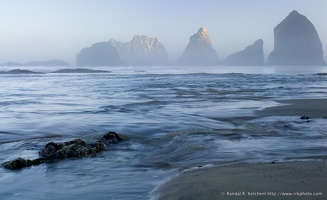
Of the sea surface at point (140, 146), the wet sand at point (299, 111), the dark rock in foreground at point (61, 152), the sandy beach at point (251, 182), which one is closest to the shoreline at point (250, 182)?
the sandy beach at point (251, 182)

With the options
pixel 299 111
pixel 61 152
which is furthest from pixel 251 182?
pixel 299 111

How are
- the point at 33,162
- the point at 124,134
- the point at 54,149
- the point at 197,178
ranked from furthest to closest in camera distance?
the point at 124,134
the point at 54,149
the point at 33,162
the point at 197,178

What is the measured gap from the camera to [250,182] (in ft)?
20.9

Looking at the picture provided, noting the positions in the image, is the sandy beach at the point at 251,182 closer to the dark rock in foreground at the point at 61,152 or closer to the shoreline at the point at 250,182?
the shoreline at the point at 250,182

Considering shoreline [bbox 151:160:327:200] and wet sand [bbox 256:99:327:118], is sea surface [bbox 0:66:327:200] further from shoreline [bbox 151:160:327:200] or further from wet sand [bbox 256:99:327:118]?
wet sand [bbox 256:99:327:118]

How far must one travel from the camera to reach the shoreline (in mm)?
5664

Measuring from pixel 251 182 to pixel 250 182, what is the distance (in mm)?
18

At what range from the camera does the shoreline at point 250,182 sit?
5664mm

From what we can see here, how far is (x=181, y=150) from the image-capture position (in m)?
10.4

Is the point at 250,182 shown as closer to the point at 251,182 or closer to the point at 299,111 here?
the point at 251,182

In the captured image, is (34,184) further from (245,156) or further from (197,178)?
(245,156)

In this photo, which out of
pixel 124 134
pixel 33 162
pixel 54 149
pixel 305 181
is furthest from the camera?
pixel 124 134

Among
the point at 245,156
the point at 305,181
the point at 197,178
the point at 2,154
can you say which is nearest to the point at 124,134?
the point at 2,154

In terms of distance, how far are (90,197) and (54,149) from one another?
12.9 ft
